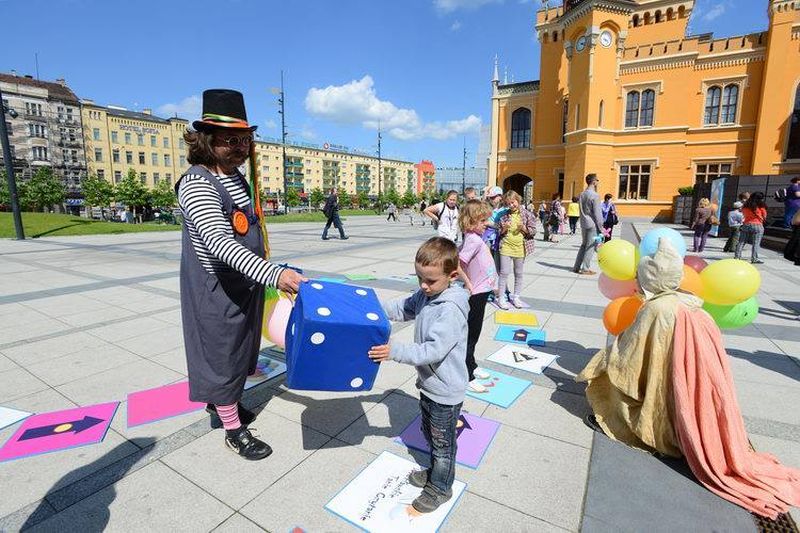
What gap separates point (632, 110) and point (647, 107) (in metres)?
0.91

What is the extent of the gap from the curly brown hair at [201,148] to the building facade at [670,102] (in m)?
29.4

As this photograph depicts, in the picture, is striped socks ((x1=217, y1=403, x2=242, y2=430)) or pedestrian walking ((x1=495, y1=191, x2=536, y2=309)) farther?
pedestrian walking ((x1=495, y1=191, x2=536, y2=309))

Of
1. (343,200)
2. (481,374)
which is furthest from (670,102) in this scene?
(343,200)

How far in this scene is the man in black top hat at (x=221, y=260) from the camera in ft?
7.48

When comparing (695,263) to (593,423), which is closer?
(593,423)

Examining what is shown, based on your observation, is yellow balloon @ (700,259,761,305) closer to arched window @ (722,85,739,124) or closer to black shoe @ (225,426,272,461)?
black shoe @ (225,426,272,461)

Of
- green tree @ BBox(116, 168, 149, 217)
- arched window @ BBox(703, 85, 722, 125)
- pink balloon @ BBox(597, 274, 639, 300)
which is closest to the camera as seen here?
pink balloon @ BBox(597, 274, 639, 300)

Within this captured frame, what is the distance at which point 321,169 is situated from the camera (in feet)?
361

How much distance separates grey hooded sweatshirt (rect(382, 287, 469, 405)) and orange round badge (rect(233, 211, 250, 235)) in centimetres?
118

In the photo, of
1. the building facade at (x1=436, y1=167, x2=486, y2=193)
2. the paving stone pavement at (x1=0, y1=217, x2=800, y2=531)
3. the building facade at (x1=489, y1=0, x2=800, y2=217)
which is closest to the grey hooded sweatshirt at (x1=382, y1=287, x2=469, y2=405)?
the paving stone pavement at (x1=0, y1=217, x2=800, y2=531)

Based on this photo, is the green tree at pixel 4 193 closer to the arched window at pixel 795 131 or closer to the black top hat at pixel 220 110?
the black top hat at pixel 220 110

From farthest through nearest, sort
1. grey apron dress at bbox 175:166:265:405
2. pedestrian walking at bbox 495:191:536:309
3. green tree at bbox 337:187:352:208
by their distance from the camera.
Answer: green tree at bbox 337:187:352:208 → pedestrian walking at bbox 495:191:536:309 → grey apron dress at bbox 175:166:265:405

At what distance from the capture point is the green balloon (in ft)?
10.5

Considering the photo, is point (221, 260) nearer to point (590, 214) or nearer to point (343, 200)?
point (590, 214)
